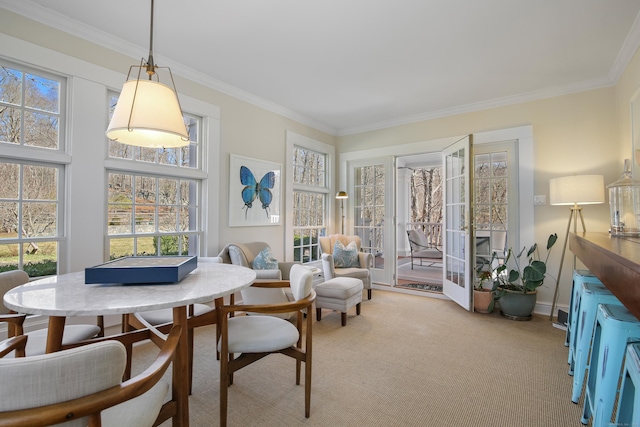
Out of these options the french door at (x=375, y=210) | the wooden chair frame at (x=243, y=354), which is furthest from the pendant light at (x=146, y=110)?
the french door at (x=375, y=210)

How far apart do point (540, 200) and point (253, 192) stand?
3.56m

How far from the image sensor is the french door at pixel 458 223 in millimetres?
3631

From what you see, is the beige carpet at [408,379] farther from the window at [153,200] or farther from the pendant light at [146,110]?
the pendant light at [146,110]

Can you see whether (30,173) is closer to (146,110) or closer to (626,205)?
(146,110)

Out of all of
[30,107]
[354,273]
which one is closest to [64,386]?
[30,107]

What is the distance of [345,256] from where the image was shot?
173 inches

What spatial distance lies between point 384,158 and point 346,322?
279 centimetres

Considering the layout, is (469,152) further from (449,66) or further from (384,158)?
(384,158)

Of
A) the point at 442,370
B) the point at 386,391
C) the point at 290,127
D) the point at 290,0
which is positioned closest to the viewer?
the point at 386,391

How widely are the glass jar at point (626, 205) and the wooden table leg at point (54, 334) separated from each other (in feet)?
10.6

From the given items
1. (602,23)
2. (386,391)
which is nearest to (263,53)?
(602,23)

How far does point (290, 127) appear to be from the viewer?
4566 millimetres

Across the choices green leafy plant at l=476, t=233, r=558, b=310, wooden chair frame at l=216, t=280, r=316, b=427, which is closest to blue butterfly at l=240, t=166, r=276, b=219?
wooden chair frame at l=216, t=280, r=316, b=427

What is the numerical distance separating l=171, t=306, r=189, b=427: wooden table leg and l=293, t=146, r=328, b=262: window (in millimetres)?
3346
